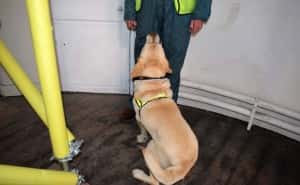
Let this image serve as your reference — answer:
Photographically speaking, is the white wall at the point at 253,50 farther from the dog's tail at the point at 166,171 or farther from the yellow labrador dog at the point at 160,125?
the dog's tail at the point at 166,171

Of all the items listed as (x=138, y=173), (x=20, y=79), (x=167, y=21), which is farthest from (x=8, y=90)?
(x=20, y=79)

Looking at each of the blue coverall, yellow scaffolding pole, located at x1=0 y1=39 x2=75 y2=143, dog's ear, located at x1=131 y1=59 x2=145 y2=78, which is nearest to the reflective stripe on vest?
the blue coverall

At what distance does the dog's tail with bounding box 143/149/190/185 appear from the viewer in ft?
4.69

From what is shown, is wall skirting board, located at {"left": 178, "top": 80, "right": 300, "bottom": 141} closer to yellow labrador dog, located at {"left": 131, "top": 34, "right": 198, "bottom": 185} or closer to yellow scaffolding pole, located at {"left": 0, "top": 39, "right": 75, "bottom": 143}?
yellow labrador dog, located at {"left": 131, "top": 34, "right": 198, "bottom": 185}

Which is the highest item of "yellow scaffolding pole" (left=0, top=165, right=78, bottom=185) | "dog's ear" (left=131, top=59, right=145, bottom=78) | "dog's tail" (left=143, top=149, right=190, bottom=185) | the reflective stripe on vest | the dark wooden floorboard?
the reflective stripe on vest

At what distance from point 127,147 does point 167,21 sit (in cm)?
102

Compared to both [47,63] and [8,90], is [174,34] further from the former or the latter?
[8,90]

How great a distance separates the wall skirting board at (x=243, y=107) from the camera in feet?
7.70

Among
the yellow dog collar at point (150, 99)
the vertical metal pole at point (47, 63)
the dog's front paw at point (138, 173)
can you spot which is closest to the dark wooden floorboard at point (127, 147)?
the dog's front paw at point (138, 173)

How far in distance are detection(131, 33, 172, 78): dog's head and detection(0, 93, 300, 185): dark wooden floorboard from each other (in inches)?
28.2

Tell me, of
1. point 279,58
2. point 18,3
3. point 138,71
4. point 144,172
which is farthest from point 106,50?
point 279,58

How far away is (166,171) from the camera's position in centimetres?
146

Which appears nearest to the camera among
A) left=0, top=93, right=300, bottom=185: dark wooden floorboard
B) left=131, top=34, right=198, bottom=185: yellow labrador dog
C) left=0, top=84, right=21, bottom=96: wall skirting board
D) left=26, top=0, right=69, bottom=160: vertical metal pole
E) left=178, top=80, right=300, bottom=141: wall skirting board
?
left=26, top=0, right=69, bottom=160: vertical metal pole

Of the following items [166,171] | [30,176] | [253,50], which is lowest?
[166,171]
